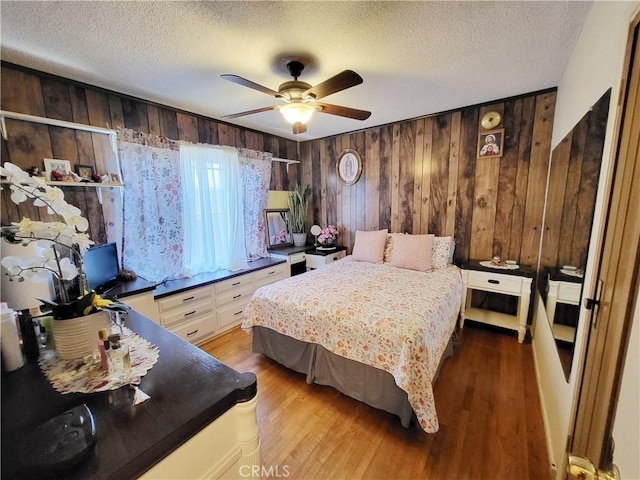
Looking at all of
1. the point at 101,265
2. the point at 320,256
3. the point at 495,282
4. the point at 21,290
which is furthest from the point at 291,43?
the point at 495,282

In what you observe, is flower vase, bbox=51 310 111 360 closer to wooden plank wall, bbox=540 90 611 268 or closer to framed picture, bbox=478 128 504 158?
wooden plank wall, bbox=540 90 611 268

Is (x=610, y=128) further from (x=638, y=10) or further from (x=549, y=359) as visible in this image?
(x=549, y=359)

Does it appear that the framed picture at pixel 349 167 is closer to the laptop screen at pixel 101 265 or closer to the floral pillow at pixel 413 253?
the floral pillow at pixel 413 253

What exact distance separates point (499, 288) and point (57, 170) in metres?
4.00

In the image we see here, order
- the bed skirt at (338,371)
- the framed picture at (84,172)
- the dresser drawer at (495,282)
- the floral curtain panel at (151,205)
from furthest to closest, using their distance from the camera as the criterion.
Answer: the dresser drawer at (495,282) → the floral curtain panel at (151,205) → the framed picture at (84,172) → the bed skirt at (338,371)

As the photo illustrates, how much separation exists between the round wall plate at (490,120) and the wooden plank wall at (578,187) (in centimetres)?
101

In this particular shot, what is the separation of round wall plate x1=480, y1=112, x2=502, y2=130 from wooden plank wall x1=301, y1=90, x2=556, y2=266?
5cm

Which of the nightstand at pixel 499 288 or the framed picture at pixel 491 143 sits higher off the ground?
the framed picture at pixel 491 143

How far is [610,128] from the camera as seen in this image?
971 millimetres

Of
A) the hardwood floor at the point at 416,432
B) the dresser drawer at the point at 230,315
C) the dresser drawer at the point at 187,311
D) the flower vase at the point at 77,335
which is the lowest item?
the hardwood floor at the point at 416,432

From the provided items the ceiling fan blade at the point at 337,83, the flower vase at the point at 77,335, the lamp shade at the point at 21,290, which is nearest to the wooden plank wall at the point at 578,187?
the ceiling fan blade at the point at 337,83

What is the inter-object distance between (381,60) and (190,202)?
2.29 meters

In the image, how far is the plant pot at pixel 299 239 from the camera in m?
4.07

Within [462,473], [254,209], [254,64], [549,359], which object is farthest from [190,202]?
[549,359]
